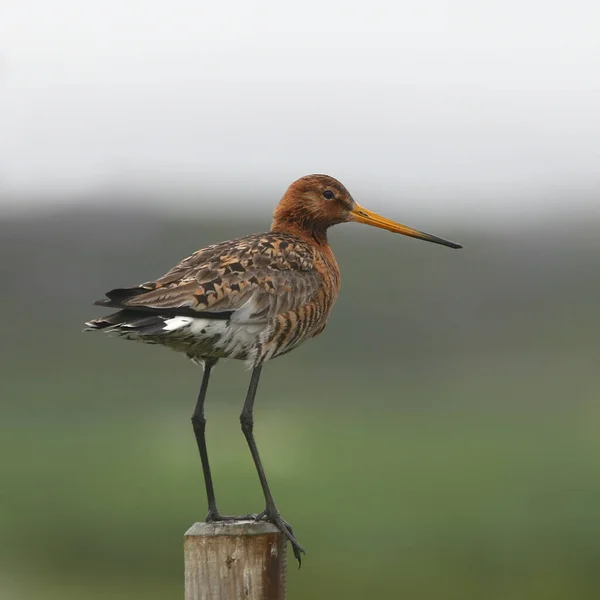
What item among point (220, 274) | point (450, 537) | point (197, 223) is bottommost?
point (450, 537)

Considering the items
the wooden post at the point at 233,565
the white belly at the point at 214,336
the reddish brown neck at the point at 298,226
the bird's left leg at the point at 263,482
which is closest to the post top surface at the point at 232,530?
the wooden post at the point at 233,565

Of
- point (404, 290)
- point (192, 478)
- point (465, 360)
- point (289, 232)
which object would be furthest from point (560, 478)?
point (404, 290)

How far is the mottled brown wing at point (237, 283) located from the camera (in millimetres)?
7695

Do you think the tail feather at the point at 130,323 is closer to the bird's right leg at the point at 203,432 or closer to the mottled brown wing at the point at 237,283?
the mottled brown wing at the point at 237,283

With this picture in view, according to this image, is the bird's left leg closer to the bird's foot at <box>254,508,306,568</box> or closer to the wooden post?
the bird's foot at <box>254,508,306,568</box>

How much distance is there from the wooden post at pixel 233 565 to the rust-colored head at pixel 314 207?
3009 millimetres

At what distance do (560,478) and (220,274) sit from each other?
41692mm

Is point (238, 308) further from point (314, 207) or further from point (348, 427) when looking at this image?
point (348, 427)

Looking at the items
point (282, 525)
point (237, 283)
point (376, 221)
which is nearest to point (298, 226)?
point (376, 221)

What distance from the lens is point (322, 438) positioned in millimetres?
59344

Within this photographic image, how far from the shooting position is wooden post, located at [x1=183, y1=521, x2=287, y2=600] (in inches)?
257

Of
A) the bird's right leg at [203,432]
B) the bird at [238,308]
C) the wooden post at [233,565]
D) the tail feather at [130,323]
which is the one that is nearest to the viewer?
the wooden post at [233,565]

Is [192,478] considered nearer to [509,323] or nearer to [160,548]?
[160,548]

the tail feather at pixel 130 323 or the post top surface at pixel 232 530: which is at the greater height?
the tail feather at pixel 130 323
